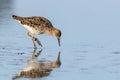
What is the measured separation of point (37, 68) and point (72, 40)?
383 centimetres

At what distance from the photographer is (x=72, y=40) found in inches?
629

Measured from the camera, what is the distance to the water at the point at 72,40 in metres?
12.0

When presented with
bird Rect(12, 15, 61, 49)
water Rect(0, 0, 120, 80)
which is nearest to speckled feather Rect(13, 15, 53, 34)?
bird Rect(12, 15, 61, 49)

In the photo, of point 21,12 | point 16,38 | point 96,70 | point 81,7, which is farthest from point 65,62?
point 81,7

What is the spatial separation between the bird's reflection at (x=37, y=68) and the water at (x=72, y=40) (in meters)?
0.11

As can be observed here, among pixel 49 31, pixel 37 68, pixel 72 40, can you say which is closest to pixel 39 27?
pixel 49 31

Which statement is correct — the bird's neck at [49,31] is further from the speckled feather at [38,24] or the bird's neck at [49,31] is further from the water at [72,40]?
the water at [72,40]

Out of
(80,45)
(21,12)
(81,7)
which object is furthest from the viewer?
(81,7)

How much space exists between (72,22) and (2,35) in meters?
3.82

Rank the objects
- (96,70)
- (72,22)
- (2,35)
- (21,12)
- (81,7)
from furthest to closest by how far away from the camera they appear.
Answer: (81,7)
(21,12)
(72,22)
(2,35)
(96,70)

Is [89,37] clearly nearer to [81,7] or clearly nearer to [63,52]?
[63,52]

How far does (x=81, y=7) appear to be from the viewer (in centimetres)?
2345

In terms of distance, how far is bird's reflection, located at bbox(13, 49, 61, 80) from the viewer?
11.5 m

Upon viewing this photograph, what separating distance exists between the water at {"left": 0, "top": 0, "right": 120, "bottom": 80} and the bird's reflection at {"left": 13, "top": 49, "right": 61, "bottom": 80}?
11cm
